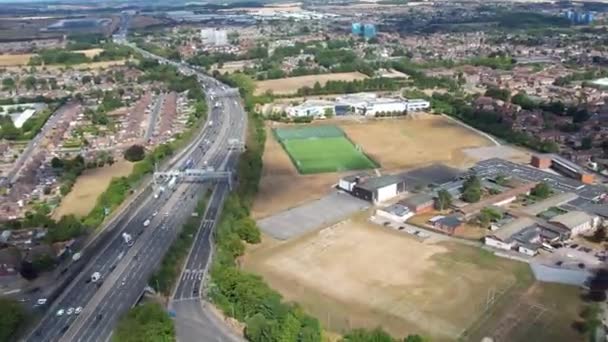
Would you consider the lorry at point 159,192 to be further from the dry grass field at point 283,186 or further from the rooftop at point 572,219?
the rooftop at point 572,219

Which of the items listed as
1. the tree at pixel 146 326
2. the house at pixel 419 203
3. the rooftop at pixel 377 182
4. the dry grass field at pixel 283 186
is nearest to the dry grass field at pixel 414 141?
the rooftop at pixel 377 182

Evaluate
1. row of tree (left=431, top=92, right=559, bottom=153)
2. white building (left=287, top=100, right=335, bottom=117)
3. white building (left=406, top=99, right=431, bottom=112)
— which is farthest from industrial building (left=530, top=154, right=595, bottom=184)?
white building (left=287, top=100, right=335, bottom=117)

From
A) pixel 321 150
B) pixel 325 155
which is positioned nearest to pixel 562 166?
pixel 325 155

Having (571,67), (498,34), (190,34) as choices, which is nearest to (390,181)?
(571,67)

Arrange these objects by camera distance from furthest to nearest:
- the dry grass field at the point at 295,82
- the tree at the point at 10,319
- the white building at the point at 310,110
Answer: the dry grass field at the point at 295,82
the white building at the point at 310,110
the tree at the point at 10,319

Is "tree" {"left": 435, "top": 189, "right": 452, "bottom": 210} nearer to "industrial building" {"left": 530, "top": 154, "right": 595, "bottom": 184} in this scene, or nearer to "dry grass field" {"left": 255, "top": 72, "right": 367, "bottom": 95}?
"industrial building" {"left": 530, "top": 154, "right": 595, "bottom": 184}

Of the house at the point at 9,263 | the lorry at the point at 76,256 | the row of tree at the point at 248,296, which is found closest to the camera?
the row of tree at the point at 248,296
